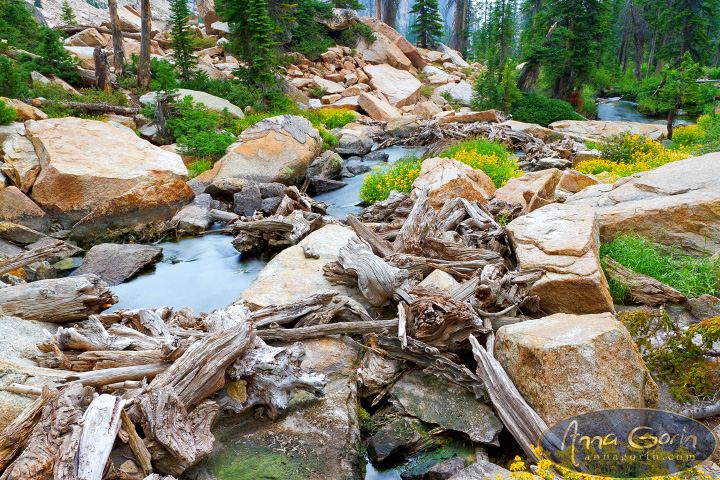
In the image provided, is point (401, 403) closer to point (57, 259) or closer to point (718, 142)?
point (57, 259)

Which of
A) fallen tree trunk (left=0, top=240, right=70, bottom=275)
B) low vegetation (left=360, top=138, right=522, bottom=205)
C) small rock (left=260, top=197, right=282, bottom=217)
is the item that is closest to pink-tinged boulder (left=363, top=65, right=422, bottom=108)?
low vegetation (left=360, top=138, right=522, bottom=205)

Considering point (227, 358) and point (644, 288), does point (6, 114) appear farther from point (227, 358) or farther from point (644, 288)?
point (644, 288)

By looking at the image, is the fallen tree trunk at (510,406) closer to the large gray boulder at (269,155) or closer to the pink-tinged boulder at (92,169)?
the pink-tinged boulder at (92,169)

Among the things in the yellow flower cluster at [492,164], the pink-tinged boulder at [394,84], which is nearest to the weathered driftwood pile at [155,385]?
the yellow flower cluster at [492,164]

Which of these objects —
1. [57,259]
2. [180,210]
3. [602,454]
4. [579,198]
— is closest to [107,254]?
[57,259]

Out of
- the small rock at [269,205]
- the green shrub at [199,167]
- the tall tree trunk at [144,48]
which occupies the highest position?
the tall tree trunk at [144,48]

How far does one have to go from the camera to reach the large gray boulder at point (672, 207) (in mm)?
5996

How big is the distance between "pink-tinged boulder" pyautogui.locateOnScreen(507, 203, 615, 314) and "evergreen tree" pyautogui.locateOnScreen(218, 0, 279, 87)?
53.8 ft

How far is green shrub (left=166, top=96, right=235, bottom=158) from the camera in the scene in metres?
13.6

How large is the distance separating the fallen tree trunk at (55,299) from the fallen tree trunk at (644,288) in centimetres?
665

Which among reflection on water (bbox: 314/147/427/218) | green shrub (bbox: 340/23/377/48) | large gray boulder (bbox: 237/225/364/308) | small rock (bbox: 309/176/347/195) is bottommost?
reflection on water (bbox: 314/147/427/218)

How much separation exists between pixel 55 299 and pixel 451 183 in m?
6.81

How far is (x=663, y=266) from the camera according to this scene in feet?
19.0

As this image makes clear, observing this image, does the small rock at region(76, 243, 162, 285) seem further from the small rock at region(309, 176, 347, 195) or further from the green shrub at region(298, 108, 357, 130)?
the green shrub at region(298, 108, 357, 130)
